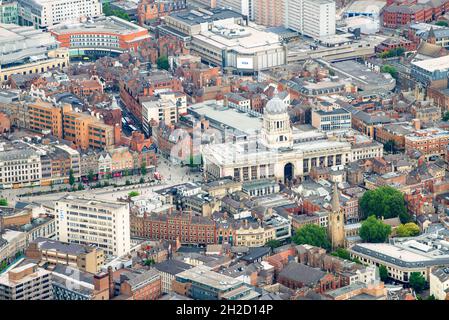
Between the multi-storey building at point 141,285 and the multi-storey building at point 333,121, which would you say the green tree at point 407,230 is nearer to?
the multi-storey building at point 141,285

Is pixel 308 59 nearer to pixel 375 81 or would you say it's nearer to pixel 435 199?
pixel 375 81

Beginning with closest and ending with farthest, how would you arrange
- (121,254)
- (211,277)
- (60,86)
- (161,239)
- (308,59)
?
(211,277) < (121,254) < (161,239) < (60,86) < (308,59)

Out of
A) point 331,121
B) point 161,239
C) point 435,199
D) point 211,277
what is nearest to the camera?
point 211,277

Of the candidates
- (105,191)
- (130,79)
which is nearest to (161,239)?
(105,191)

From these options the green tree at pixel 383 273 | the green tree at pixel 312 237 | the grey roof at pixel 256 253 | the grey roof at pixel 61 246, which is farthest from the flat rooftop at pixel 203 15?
the green tree at pixel 383 273

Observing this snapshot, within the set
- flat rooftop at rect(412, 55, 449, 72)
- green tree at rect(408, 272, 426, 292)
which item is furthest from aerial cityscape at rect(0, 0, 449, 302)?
flat rooftop at rect(412, 55, 449, 72)

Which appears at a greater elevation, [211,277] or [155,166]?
[211,277]

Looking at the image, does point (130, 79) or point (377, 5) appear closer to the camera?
point (130, 79)
